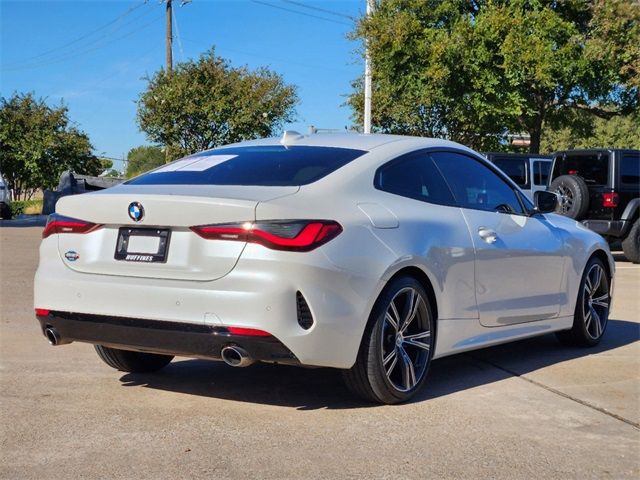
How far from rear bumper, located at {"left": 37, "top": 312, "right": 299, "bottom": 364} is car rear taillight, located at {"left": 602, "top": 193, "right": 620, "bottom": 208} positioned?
1192cm

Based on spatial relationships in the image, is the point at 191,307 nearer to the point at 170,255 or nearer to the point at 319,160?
the point at 170,255

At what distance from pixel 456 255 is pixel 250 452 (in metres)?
1.95

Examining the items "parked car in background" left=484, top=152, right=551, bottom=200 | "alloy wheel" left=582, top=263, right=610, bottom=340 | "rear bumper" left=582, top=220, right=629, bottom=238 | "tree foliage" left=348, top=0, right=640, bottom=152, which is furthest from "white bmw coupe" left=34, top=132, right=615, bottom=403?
"tree foliage" left=348, top=0, right=640, bottom=152

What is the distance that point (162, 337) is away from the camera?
14.9ft

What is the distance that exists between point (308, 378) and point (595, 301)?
9.11 feet

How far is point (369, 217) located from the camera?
15.7ft

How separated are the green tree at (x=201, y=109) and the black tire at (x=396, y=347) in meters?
32.7

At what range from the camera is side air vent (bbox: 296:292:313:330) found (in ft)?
14.4

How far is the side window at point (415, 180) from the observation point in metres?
5.20

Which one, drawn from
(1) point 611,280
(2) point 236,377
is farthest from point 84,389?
(1) point 611,280

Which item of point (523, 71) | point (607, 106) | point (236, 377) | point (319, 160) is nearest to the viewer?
point (319, 160)

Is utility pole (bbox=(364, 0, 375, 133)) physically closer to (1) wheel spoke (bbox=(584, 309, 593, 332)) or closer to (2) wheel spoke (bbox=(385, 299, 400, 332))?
(1) wheel spoke (bbox=(584, 309, 593, 332))

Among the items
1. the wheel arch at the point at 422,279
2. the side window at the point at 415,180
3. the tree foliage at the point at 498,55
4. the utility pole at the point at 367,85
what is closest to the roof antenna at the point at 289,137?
the side window at the point at 415,180

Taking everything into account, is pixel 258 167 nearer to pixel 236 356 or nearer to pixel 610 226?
pixel 236 356
